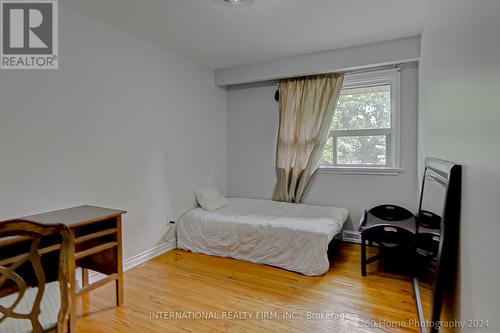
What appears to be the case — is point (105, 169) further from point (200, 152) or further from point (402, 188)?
point (402, 188)

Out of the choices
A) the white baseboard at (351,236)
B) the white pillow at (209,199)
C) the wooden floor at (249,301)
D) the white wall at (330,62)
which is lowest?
the wooden floor at (249,301)

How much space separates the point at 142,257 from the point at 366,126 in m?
3.15

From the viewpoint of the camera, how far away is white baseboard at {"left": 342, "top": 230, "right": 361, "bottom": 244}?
360cm

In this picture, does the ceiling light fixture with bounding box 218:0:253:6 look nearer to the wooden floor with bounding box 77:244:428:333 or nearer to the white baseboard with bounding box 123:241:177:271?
the wooden floor with bounding box 77:244:428:333

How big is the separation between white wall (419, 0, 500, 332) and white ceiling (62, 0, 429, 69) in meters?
1.24

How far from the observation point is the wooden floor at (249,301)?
1939mm

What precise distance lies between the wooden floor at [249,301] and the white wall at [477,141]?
1.18 meters

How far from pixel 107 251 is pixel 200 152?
76.1 inches

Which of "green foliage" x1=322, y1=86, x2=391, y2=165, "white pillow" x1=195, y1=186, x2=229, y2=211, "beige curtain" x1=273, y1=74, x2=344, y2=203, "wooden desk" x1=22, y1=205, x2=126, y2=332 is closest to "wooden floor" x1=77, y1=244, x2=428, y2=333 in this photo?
"wooden desk" x1=22, y1=205, x2=126, y2=332

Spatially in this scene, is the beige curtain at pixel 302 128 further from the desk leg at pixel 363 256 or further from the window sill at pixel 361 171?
the desk leg at pixel 363 256

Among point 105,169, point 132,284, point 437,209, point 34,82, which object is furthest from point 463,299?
point 34,82

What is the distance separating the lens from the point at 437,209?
4.60ft

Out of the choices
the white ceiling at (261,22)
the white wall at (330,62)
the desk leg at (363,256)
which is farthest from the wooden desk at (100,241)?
the white wall at (330,62)

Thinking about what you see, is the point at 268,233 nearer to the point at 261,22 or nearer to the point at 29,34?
the point at 261,22
